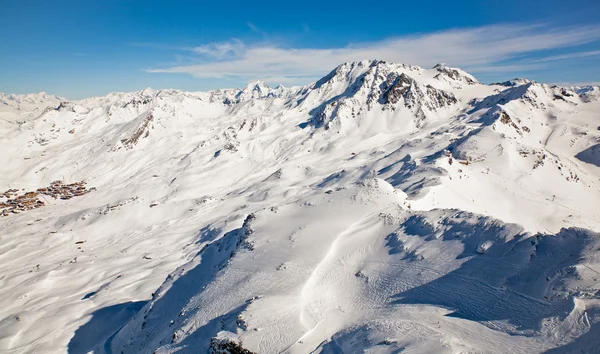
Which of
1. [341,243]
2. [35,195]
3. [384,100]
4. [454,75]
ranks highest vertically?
[454,75]

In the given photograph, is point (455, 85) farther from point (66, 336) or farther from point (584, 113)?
point (66, 336)

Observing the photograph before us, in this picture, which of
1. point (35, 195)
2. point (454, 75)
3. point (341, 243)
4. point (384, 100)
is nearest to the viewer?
point (341, 243)

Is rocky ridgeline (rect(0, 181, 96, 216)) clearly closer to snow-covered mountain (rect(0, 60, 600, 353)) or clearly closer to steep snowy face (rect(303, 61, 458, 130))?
snow-covered mountain (rect(0, 60, 600, 353))

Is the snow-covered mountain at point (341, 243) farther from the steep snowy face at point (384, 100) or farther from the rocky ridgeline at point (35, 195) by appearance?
the rocky ridgeline at point (35, 195)

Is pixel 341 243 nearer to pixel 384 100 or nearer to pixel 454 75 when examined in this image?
pixel 384 100

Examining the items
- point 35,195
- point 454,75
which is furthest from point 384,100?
point 35,195

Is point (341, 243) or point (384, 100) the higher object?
point (384, 100)
